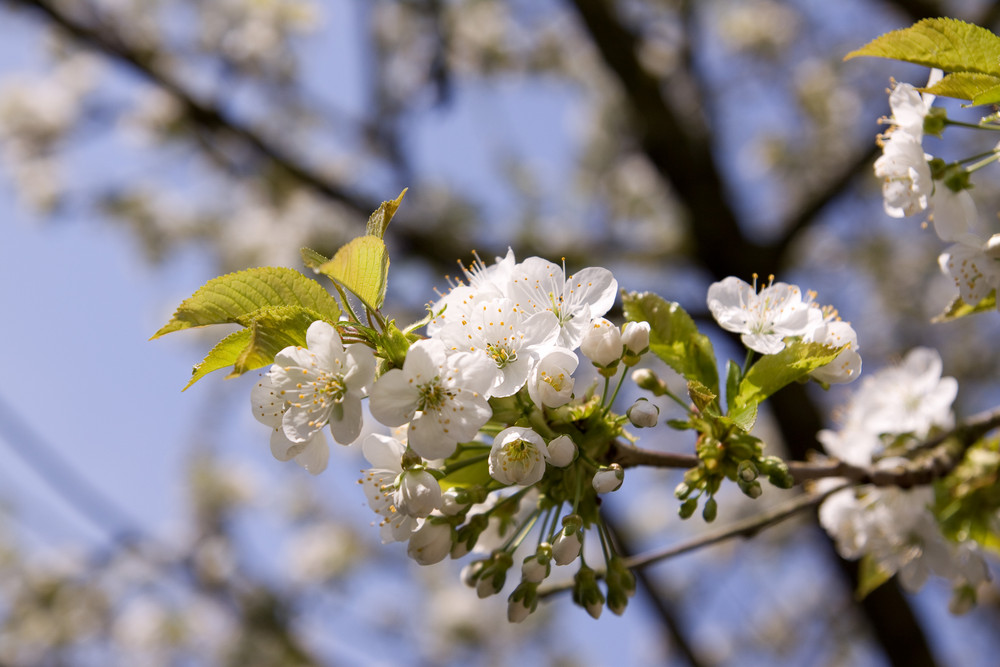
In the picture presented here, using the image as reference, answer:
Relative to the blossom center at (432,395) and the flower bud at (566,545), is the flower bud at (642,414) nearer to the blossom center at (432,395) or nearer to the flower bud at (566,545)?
the flower bud at (566,545)

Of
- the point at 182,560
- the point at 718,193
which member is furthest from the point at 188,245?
the point at 718,193

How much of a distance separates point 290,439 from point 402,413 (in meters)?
0.21

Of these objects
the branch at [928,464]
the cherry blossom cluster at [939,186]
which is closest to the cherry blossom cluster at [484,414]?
the branch at [928,464]

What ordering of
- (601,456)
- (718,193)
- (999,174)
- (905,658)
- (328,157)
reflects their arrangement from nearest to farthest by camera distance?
1. (601,456)
2. (905,658)
3. (718,193)
4. (999,174)
5. (328,157)

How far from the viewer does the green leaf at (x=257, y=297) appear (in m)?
1.05

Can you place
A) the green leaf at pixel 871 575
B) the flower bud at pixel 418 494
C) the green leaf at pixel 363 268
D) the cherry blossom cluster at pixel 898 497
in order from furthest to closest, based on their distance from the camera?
1. the green leaf at pixel 871 575
2. the cherry blossom cluster at pixel 898 497
3. the flower bud at pixel 418 494
4. the green leaf at pixel 363 268

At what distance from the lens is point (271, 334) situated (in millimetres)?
1048

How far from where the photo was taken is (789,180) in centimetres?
728

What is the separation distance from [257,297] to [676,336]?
67cm

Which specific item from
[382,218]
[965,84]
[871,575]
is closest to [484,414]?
[382,218]

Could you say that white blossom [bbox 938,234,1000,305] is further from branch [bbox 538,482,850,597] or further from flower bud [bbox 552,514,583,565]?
flower bud [bbox 552,514,583,565]

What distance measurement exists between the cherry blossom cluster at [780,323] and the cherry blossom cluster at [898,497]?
1.24ft

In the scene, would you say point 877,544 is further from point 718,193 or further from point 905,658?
point 718,193

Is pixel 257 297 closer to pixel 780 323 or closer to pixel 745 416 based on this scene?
pixel 745 416
